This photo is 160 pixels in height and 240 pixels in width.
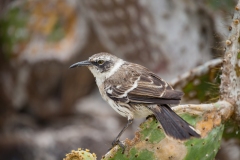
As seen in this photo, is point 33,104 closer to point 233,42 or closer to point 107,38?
point 107,38

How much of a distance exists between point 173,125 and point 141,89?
0.30 meters

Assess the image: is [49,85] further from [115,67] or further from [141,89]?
[141,89]

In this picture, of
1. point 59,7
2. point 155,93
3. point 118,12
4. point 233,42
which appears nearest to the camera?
point 155,93

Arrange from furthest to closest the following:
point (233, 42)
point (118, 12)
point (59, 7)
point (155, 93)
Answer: point (59, 7)
point (118, 12)
point (233, 42)
point (155, 93)

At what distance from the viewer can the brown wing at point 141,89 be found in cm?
263

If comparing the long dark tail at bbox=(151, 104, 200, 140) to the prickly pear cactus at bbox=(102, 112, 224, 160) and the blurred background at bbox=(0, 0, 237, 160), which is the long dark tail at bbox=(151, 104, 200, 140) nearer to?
the prickly pear cactus at bbox=(102, 112, 224, 160)

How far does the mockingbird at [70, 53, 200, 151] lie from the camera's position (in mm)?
2537

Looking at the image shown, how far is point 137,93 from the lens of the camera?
273cm

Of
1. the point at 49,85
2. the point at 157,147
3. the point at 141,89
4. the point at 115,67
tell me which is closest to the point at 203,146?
the point at 157,147

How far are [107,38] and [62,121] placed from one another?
5.21 ft

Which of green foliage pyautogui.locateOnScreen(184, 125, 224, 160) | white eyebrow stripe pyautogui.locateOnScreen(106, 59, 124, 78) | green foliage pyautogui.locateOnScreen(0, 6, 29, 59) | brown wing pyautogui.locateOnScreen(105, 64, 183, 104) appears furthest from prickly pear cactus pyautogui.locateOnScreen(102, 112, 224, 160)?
green foliage pyautogui.locateOnScreen(0, 6, 29, 59)

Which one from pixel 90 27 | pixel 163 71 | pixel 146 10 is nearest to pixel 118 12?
pixel 146 10

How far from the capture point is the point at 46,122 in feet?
21.3

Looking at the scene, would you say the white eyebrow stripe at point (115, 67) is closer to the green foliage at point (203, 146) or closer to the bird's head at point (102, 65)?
the bird's head at point (102, 65)
